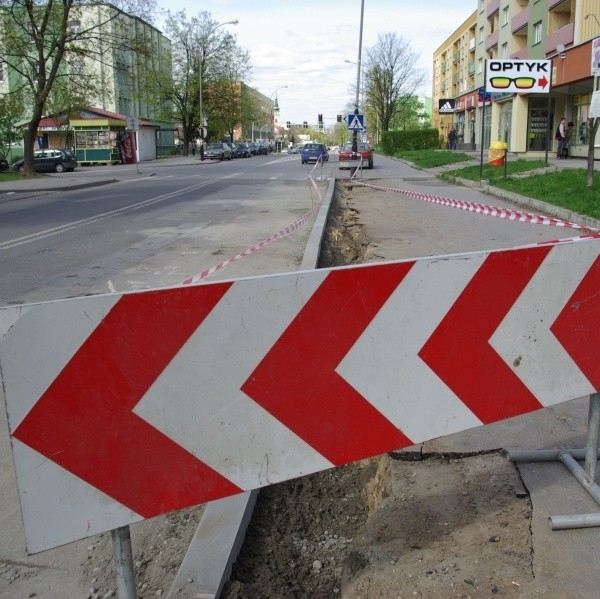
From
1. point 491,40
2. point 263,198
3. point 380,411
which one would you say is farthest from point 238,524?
point 491,40

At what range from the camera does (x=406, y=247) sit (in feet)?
Answer: 33.4

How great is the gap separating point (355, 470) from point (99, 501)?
6.62ft

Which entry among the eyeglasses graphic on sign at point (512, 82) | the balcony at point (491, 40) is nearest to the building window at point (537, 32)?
the balcony at point (491, 40)

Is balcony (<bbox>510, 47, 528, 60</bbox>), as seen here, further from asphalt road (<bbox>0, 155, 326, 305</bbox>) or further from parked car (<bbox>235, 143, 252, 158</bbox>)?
parked car (<bbox>235, 143, 252, 158</bbox>)

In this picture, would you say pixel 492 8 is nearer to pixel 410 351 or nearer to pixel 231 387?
pixel 410 351

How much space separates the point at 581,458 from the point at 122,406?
2.47 metres

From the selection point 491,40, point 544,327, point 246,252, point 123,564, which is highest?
point 491,40

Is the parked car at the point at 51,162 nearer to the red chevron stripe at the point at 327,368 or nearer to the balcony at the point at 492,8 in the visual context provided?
the balcony at the point at 492,8

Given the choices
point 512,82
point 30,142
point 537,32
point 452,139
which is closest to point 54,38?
point 30,142

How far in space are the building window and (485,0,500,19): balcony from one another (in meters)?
10.7

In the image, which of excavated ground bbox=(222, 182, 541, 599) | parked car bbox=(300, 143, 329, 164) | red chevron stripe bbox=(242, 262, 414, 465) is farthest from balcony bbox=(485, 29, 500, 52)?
red chevron stripe bbox=(242, 262, 414, 465)

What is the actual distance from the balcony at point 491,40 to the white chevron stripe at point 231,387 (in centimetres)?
5347

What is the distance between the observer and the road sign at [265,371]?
6.77ft

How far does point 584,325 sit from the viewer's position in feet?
9.48
